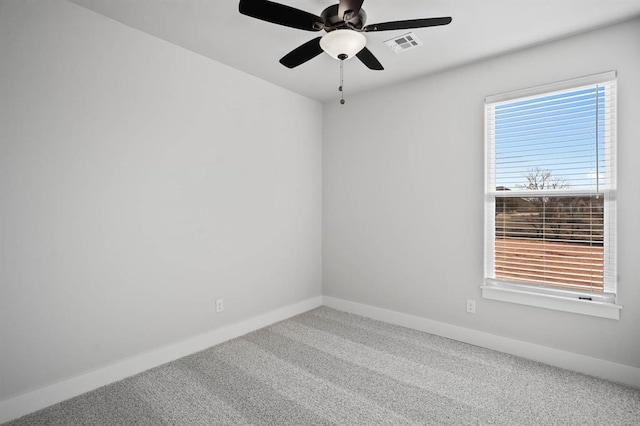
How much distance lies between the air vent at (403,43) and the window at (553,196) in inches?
34.8

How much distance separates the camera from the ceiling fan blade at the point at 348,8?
1.74 metres

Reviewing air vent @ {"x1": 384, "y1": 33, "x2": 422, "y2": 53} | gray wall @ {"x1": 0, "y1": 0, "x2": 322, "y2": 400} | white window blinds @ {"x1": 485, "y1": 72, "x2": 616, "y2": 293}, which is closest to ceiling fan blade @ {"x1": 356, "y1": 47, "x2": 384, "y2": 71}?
air vent @ {"x1": 384, "y1": 33, "x2": 422, "y2": 53}

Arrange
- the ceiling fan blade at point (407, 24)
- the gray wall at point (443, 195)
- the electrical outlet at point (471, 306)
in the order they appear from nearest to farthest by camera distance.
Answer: the ceiling fan blade at point (407, 24) < the gray wall at point (443, 195) < the electrical outlet at point (471, 306)

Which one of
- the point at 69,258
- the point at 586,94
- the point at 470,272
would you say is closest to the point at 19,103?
the point at 69,258

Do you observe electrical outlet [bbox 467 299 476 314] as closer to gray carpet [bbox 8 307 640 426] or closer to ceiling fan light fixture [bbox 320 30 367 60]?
gray carpet [bbox 8 307 640 426]

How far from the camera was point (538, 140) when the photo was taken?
2.77m

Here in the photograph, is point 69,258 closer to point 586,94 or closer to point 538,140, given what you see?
point 538,140

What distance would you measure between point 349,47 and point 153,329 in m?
2.58

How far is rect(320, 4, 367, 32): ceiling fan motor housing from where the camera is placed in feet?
6.27

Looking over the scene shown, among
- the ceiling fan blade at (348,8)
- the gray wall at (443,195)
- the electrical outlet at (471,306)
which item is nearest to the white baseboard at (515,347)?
the gray wall at (443,195)

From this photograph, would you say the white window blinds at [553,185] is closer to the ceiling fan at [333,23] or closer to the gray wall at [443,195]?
the gray wall at [443,195]

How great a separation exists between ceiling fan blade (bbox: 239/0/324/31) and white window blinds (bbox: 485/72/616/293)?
76.2 inches

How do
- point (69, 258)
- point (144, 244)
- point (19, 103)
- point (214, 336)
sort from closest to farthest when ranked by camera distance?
point (19, 103)
point (69, 258)
point (144, 244)
point (214, 336)

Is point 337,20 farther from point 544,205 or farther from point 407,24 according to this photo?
point 544,205
